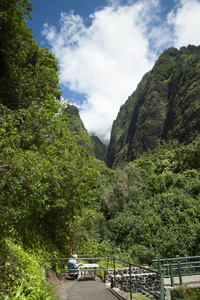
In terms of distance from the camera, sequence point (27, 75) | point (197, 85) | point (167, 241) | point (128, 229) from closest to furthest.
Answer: point (27, 75)
point (167, 241)
point (128, 229)
point (197, 85)

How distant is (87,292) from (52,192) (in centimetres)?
480

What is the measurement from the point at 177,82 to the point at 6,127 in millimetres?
109290

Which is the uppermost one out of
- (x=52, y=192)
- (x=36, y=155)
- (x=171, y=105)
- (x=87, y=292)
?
(x=171, y=105)

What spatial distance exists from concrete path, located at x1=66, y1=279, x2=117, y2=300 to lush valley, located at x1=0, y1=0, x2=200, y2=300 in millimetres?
1160

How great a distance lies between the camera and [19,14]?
11828 mm

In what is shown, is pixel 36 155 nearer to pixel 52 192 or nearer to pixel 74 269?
pixel 52 192

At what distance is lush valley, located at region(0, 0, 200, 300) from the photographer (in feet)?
21.4

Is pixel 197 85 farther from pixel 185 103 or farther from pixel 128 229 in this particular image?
pixel 128 229

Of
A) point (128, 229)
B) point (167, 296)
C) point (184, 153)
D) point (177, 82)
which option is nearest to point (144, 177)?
point (184, 153)

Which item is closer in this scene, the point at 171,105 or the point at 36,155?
the point at 36,155

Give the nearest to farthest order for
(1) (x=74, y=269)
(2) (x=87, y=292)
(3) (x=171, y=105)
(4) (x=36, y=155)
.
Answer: (2) (x=87, y=292) → (4) (x=36, y=155) → (1) (x=74, y=269) → (3) (x=171, y=105)

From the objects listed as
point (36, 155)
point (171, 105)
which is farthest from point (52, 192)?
point (171, 105)

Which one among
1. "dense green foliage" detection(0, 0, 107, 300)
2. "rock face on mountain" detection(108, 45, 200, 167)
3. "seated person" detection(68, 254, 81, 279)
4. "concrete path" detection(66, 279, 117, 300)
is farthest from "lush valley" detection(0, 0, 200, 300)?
"rock face on mountain" detection(108, 45, 200, 167)

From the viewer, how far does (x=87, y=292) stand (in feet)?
23.5
